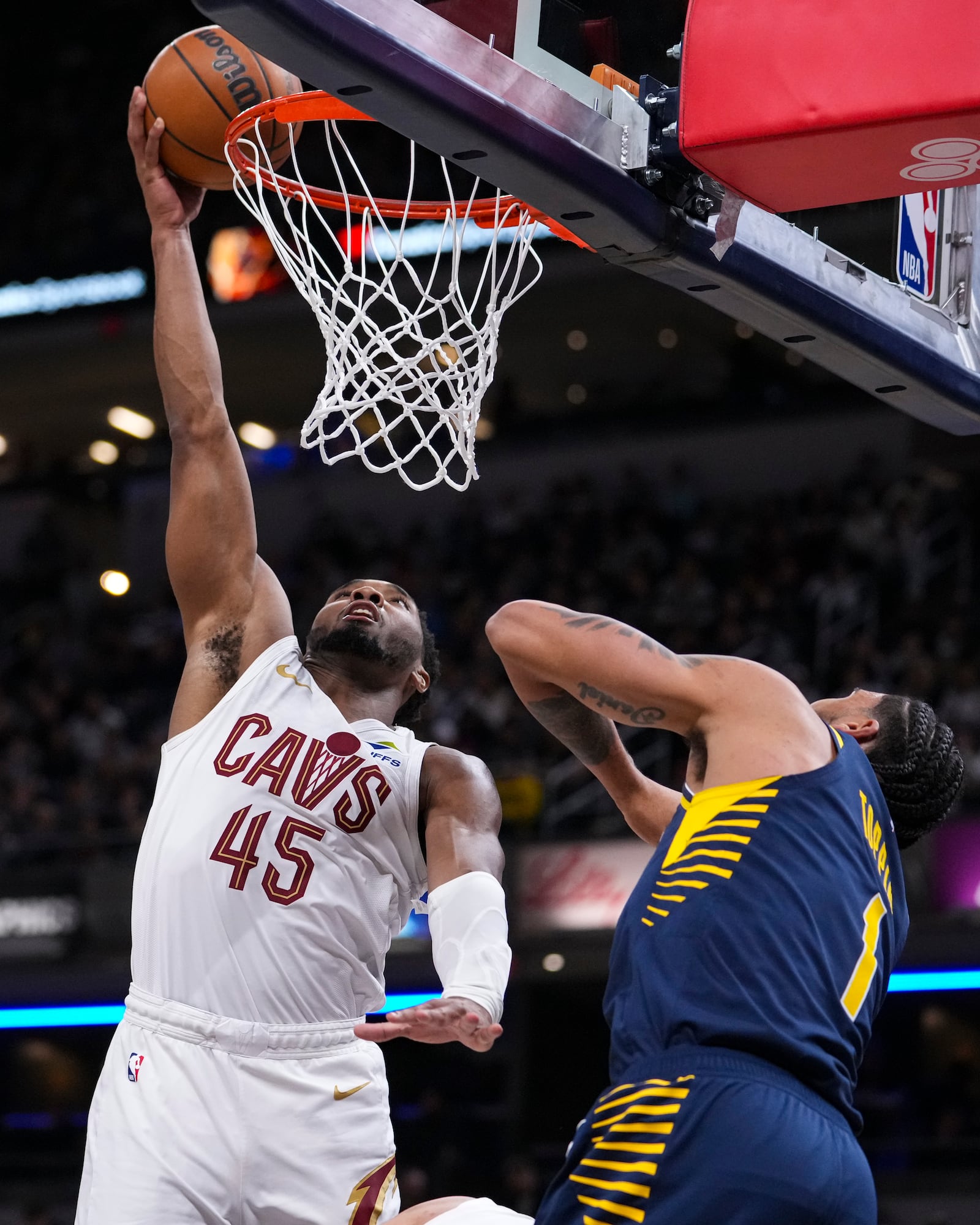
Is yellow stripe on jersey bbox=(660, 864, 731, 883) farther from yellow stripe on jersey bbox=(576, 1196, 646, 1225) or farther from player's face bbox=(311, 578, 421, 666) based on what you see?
player's face bbox=(311, 578, 421, 666)

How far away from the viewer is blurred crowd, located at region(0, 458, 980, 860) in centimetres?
1313

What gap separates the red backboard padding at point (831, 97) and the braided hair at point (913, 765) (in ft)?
3.84

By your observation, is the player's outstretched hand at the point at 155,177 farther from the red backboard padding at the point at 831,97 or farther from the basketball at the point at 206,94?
the red backboard padding at the point at 831,97

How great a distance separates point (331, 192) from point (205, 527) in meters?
1.23

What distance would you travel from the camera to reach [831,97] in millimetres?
3389

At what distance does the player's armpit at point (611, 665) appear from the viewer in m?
2.90

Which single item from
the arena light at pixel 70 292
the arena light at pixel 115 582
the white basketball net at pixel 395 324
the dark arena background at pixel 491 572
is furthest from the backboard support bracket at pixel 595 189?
the arena light at pixel 115 582

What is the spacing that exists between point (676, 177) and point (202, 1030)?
7.20 ft

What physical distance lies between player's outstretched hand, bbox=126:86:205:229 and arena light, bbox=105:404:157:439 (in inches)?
684

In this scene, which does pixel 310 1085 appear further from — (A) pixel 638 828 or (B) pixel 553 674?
(B) pixel 553 674

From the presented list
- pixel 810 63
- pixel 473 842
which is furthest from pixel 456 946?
pixel 810 63

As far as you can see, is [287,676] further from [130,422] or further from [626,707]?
[130,422]

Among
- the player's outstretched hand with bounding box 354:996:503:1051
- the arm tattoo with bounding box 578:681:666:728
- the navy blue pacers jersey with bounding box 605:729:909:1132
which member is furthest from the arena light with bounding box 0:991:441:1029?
the navy blue pacers jersey with bounding box 605:729:909:1132

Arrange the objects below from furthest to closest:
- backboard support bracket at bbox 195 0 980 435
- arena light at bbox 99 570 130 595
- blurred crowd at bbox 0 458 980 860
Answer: arena light at bbox 99 570 130 595 → blurred crowd at bbox 0 458 980 860 → backboard support bracket at bbox 195 0 980 435
